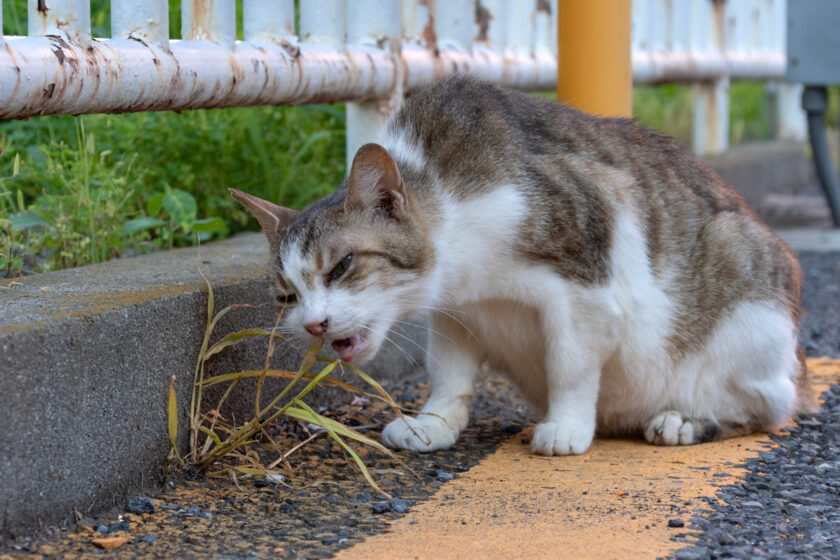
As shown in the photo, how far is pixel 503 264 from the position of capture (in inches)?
117

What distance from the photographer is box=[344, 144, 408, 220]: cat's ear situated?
2768mm

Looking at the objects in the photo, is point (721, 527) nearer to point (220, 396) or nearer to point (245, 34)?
point (220, 396)

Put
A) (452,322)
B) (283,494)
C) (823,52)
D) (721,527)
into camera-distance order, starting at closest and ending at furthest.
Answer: (721,527) → (283,494) → (452,322) → (823,52)

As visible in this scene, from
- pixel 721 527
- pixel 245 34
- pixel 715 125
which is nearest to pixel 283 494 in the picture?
pixel 721 527

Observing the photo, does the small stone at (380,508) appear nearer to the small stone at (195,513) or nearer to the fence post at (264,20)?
the small stone at (195,513)

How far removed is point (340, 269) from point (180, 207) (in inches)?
43.5

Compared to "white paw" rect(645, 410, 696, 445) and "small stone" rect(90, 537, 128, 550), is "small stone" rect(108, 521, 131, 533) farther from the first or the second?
"white paw" rect(645, 410, 696, 445)

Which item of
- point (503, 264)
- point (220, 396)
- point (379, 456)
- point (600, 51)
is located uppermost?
point (600, 51)

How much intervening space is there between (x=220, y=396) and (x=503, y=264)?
0.88 meters

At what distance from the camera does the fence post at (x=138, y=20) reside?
3.08 metres

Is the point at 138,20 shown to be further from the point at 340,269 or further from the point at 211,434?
the point at 211,434

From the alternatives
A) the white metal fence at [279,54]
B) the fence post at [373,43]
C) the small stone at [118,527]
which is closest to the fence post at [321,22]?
the white metal fence at [279,54]

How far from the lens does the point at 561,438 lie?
3.05 metres

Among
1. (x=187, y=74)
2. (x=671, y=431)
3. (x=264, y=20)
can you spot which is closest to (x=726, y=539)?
(x=671, y=431)
